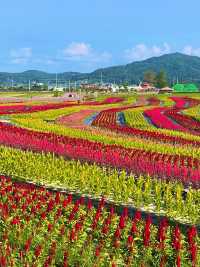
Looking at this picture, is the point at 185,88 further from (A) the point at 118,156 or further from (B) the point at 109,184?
(B) the point at 109,184

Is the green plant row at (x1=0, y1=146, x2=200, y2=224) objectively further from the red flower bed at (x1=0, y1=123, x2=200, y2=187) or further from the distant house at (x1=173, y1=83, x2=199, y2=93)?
the distant house at (x1=173, y1=83, x2=199, y2=93)

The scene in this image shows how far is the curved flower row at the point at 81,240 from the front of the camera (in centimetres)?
849

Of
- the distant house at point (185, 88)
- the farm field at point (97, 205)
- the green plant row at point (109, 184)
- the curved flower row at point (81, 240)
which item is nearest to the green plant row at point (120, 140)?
the farm field at point (97, 205)

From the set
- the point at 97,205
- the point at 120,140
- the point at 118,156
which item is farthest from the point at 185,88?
the point at 97,205

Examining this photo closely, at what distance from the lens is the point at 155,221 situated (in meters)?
12.1

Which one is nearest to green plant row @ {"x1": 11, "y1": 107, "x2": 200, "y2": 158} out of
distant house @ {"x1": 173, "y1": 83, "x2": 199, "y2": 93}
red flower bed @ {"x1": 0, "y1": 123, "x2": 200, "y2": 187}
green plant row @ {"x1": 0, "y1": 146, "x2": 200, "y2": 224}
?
red flower bed @ {"x1": 0, "y1": 123, "x2": 200, "y2": 187}

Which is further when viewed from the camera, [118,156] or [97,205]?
[118,156]

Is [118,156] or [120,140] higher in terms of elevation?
[118,156]

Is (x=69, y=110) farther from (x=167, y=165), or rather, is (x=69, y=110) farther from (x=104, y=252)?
(x=104, y=252)

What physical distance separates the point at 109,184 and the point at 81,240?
18.3ft

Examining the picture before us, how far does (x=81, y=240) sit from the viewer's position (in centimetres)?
945

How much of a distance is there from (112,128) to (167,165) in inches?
664

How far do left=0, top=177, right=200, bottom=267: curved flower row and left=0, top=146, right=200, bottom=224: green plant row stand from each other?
7.17 feet

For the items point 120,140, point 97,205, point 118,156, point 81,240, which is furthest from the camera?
point 120,140
